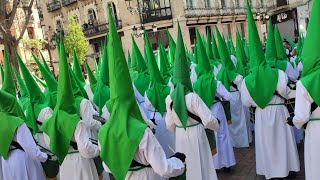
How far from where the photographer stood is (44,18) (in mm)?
39312

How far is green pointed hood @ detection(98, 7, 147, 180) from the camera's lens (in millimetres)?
3154

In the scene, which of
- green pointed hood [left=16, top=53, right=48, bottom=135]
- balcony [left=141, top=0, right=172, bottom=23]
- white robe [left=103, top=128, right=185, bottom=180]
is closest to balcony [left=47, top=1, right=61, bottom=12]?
balcony [left=141, top=0, right=172, bottom=23]

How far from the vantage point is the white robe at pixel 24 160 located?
422cm

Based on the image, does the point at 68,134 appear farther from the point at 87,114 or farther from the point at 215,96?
the point at 215,96

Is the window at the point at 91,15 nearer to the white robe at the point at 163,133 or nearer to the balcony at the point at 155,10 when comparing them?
the balcony at the point at 155,10

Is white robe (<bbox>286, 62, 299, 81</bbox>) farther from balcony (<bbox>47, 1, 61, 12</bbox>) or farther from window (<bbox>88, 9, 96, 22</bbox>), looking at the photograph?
balcony (<bbox>47, 1, 61, 12</bbox>)

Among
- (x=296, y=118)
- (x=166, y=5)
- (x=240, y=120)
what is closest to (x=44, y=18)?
(x=166, y=5)

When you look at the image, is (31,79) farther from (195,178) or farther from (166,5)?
(166,5)

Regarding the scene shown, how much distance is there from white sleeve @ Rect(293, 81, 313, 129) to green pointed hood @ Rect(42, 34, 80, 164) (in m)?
2.41

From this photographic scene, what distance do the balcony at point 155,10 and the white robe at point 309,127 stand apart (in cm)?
2481

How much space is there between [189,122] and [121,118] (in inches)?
62.4

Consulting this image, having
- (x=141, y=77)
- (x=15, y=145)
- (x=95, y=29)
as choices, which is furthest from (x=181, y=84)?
(x=95, y=29)

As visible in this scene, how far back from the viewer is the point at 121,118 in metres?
3.22

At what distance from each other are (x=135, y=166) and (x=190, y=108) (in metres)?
1.37
